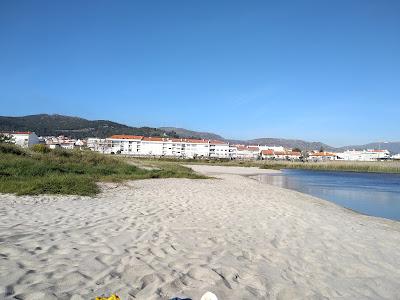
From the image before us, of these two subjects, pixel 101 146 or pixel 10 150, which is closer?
pixel 10 150

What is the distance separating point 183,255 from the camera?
484 cm

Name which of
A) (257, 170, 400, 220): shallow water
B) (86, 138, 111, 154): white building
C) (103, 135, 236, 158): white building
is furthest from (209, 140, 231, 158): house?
(257, 170, 400, 220): shallow water

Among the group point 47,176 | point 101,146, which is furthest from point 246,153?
point 47,176

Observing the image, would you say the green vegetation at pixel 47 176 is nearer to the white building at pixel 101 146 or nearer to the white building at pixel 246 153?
the white building at pixel 101 146

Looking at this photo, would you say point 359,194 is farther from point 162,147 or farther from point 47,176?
point 162,147

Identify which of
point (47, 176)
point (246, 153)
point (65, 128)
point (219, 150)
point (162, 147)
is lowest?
point (47, 176)

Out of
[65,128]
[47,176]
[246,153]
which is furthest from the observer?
[65,128]

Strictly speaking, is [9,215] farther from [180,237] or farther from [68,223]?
[180,237]

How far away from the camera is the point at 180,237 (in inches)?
232

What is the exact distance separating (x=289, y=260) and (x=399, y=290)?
54.4 inches

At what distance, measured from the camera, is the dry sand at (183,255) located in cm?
365

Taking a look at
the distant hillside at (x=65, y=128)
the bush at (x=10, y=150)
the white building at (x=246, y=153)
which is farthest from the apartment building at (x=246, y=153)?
the bush at (x=10, y=150)

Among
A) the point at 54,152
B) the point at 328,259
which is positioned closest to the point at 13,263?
the point at 328,259

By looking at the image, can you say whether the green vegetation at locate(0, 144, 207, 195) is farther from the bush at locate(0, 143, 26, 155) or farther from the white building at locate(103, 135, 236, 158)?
the white building at locate(103, 135, 236, 158)
